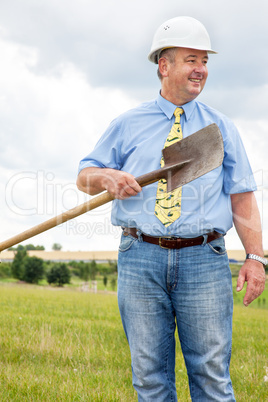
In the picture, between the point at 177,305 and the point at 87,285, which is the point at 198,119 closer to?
the point at 177,305

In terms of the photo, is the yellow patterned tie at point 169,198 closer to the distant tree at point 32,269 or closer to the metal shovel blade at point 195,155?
the metal shovel blade at point 195,155

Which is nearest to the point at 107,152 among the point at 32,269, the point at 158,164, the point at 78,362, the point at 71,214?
the point at 158,164

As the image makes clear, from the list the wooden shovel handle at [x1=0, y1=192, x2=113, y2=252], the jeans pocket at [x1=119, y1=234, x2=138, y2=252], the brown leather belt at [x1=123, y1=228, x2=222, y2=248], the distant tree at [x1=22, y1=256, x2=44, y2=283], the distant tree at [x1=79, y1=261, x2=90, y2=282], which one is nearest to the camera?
the brown leather belt at [x1=123, y1=228, x2=222, y2=248]

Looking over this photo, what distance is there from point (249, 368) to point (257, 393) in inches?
32.0

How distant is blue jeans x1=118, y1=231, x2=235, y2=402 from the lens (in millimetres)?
2818

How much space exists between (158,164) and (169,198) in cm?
25

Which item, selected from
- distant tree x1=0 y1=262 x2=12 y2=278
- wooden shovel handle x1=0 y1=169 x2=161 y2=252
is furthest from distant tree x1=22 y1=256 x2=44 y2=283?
wooden shovel handle x1=0 y1=169 x2=161 y2=252

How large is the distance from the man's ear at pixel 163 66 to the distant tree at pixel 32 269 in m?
37.4

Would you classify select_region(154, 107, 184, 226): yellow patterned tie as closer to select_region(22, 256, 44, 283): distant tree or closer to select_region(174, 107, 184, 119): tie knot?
select_region(174, 107, 184, 119): tie knot

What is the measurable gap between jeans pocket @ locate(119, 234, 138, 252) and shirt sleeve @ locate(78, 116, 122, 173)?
1.73 ft

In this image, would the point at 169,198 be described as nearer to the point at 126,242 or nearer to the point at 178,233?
the point at 178,233

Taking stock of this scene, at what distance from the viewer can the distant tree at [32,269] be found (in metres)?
38.8

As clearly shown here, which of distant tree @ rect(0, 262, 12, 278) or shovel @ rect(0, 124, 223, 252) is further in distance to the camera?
distant tree @ rect(0, 262, 12, 278)

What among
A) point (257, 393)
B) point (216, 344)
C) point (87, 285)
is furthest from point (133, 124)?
point (87, 285)
